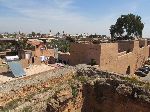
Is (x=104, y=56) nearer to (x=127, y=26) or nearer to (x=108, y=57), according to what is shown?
(x=108, y=57)

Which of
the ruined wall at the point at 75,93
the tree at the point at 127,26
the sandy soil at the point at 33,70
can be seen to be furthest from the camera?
the tree at the point at 127,26

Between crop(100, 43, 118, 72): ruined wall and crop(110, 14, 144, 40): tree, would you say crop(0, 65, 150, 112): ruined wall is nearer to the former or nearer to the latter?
crop(100, 43, 118, 72): ruined wall

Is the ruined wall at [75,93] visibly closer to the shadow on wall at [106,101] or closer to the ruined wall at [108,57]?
the shadow on wall at [106,101]

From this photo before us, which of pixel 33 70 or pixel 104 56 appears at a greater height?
pixel 104 56

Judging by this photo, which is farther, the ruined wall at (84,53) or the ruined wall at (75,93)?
the ruined wall at (84,53)

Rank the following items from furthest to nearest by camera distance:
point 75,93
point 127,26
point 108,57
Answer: point 127,26 < point 108,57 < point 75,93

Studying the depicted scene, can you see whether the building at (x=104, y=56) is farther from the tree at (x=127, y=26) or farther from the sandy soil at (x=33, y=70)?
the tree at (x=127, y=26)

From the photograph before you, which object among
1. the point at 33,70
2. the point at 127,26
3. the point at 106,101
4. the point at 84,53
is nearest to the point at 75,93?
the point at 106,101

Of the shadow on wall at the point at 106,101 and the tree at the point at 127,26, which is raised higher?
the tree at the point at 127,26

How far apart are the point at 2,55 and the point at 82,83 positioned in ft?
41.5

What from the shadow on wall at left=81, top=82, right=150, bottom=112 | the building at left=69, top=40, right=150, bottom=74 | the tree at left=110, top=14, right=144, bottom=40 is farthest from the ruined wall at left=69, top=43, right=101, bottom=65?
the tree at left=110, top=14, right=144, bottom=40

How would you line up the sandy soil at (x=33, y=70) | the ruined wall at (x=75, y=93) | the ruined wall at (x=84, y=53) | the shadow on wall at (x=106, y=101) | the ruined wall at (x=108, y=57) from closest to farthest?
the ruined wall at (x=75, y=93) → the shadow on wall at (x=106, y=101) → the sandy soil at (x=33, y=70) → the ruined wall at (x=84, y=53) → the ruined wall at (x=108, y=57)

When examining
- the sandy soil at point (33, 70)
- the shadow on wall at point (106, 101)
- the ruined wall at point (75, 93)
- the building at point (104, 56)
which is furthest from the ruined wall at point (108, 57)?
the shadow on wall at point (106, 101)

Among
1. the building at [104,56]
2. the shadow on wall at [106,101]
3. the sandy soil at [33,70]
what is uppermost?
the building at [104,56]
